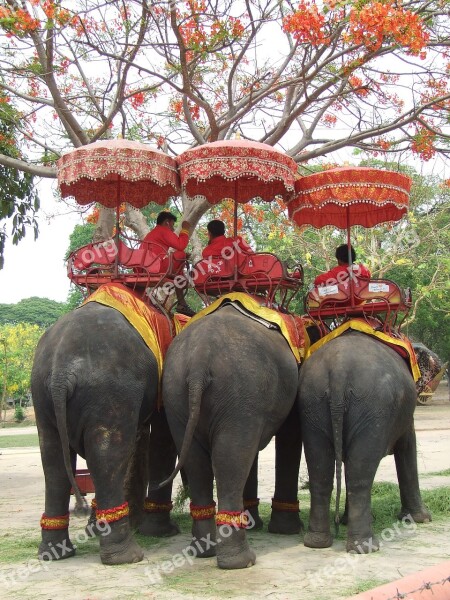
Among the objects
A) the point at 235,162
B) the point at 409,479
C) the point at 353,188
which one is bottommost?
the point at 409,479

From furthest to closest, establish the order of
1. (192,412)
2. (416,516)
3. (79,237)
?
1. (79,237)
2. (416,516)
3. (192,412)

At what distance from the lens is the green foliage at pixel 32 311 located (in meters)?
72.6

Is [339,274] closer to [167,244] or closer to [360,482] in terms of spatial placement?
[167,244]

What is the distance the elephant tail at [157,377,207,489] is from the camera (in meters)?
5.31

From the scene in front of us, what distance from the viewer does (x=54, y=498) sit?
18.4 feet

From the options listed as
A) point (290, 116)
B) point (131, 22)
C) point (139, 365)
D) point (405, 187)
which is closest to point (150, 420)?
point (139, 365)

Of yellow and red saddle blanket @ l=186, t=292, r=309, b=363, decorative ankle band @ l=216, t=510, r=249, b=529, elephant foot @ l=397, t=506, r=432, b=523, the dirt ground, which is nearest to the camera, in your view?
the dirt ground

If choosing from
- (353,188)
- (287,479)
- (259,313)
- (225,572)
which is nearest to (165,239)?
(259,313)

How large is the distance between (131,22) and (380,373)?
5.76 meters

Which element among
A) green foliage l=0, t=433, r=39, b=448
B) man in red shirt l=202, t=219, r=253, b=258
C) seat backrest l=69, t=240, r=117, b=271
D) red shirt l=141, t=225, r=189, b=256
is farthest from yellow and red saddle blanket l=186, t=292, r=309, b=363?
green foliage l=0, t=433, r=39, b=448

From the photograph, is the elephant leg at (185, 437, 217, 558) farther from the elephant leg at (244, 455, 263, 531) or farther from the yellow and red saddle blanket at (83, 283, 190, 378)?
the elephant leg at (244, 455, 263, 531)

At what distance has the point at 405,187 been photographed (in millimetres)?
7262

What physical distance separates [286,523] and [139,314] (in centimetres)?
242

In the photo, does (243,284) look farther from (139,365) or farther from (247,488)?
(247,488)
